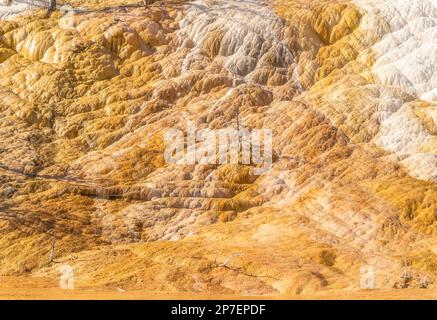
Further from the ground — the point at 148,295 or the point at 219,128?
the point at 219,128

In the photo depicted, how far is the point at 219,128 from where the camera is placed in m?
45.9

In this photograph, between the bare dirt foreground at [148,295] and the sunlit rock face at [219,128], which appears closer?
the bare dirt foreground at [148,295]

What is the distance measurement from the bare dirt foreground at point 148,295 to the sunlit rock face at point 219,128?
1.59 m

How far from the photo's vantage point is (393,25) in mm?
51969

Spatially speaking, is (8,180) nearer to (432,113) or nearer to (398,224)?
(398,224)

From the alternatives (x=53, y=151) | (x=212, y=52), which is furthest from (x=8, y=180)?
(x=212, y=52)

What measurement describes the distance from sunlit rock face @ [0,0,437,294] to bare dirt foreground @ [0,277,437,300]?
159 centimetres

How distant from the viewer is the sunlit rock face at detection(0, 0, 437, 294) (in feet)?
117

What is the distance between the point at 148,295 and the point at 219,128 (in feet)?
59.0

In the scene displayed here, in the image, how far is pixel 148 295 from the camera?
99.2 ft

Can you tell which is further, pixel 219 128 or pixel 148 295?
pixel 219 128

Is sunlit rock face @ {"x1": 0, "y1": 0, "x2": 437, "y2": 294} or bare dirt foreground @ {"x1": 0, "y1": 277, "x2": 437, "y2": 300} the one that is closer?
bare dirt foreground @ {"x1": 0, "y1": 277, "x2": 437, "y2": 300}

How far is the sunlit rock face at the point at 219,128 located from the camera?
35.6 metres
